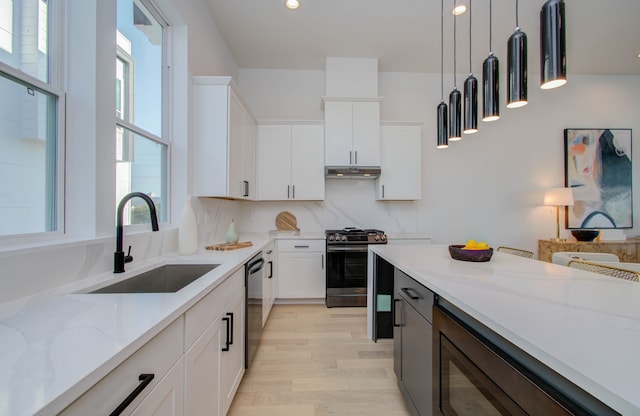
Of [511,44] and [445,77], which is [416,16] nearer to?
[445,77]

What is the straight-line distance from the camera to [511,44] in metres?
1.18

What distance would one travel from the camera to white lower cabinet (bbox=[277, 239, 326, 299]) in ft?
10.8

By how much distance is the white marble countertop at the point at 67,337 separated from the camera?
0.45 metres

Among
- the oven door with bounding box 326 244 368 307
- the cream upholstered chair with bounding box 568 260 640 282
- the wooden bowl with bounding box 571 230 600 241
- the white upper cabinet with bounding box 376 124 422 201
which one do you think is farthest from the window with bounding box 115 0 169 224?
the wooden bowl with bounding box 571 230 600 241

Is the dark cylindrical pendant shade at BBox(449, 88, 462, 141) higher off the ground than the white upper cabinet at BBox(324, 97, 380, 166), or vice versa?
the white upper cabinet at BBox(324, 97, 380, 166)

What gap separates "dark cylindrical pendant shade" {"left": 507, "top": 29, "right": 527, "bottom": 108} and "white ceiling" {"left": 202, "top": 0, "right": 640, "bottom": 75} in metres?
1.91

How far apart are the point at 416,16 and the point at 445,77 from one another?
140cm

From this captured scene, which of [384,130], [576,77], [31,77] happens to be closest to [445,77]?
[384,130]

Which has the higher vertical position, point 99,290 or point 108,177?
point 108,177

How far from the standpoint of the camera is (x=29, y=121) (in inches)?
44.5

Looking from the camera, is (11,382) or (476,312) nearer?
(11,382)

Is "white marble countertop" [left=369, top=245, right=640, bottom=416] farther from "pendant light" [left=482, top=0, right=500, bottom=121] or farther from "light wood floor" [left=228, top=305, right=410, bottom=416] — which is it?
"light wood floor" [left=228, top=305, right=410, bottom=416]

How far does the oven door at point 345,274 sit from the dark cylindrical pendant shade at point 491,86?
6.94ft

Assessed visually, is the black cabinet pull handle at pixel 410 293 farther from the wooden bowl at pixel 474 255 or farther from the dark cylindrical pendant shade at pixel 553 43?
the dark cylindrical pendant shade at pixel 553 43
